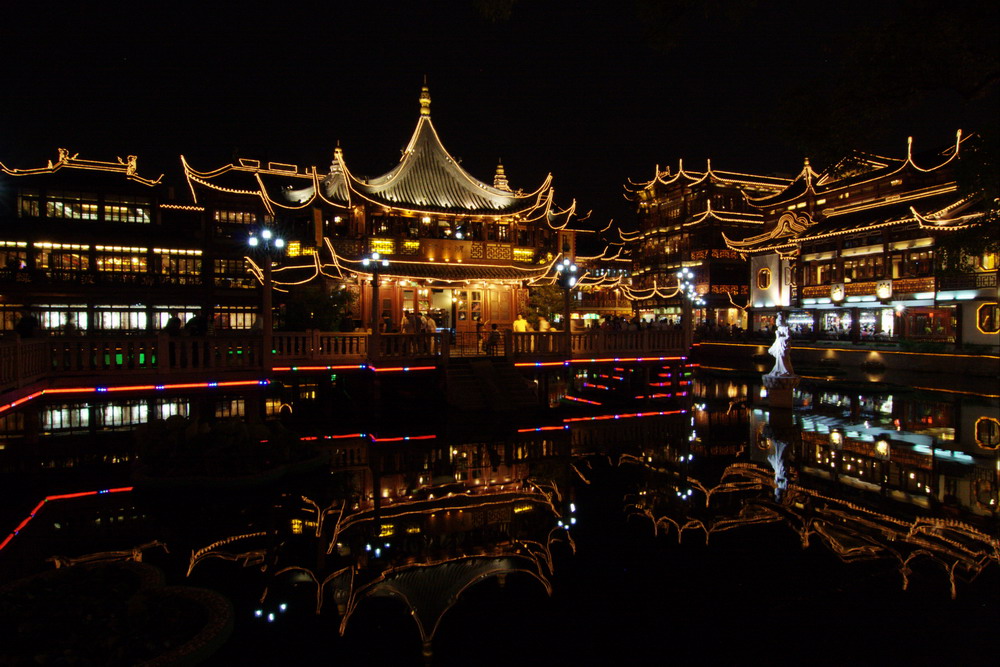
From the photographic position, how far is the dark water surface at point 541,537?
5312mm

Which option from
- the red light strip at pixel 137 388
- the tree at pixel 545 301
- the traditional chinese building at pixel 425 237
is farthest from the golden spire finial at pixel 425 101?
the red light strip at pixel 137 388

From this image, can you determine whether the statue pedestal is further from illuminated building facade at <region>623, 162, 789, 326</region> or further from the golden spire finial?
illuminated building facade at <region>623, 162, 789, 326</region>

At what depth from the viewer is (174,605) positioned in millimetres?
5250

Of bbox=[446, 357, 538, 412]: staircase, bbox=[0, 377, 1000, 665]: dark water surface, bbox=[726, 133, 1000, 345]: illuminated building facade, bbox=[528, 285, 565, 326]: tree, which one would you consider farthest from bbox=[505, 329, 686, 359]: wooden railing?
bbox=[726, 133, 1000, 345]: illuminated building facade

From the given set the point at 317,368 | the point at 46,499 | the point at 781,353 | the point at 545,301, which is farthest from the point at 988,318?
the point at 46,499

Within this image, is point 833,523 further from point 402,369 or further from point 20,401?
point 20,401

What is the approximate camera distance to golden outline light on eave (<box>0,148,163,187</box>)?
120 feet

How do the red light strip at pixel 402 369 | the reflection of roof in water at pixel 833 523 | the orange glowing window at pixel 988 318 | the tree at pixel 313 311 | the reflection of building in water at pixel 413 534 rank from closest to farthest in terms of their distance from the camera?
the reflection of building in water at pixel 413 534, the reflection of roof in water at pixel 833 523, the red light strip at pixel 402 369, the tree at pixel 313 311, the orange glowing window at pixel 988 318

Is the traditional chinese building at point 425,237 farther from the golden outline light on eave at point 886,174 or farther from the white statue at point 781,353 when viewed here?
the golden outline light on eave at point 886,174

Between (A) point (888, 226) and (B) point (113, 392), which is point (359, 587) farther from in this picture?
(A) point (888, 226)

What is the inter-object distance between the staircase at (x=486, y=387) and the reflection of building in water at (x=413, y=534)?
425cm

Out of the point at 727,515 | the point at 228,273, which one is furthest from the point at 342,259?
the point at 228,273

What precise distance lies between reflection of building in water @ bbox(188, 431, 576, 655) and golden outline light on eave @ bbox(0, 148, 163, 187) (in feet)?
122

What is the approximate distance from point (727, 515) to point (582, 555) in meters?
2.77
